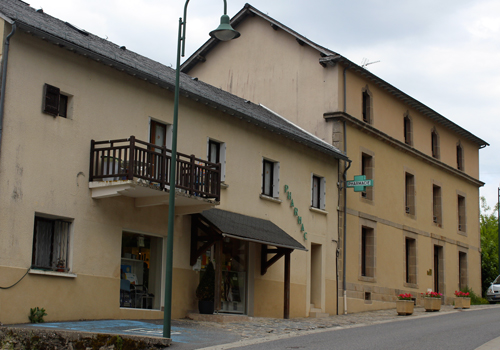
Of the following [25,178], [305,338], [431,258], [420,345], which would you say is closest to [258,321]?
[305,338]

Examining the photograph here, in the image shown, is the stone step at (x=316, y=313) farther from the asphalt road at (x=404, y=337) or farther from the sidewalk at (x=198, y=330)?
the asphalt road at (x=404, y=337)

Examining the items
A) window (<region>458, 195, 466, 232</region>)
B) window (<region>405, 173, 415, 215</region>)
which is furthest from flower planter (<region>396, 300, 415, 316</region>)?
window (<region>458, 195, 466, 232</region>)

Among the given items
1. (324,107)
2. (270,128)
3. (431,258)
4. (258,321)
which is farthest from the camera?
(431,258)

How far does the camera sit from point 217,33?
1454 centimetres

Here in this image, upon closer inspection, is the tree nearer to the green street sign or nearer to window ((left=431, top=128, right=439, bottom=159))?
window ((left=431, top=128, right=439, bottom=159))

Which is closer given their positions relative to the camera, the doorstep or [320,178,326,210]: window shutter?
the doorstep

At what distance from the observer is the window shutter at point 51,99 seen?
1563cm

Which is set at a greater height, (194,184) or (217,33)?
(217,33)

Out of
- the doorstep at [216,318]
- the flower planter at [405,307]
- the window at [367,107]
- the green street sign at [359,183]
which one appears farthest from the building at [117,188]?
the window at [367,107]

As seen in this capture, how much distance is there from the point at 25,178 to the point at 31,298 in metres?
2.69

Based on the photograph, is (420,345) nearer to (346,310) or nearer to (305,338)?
(305,338)

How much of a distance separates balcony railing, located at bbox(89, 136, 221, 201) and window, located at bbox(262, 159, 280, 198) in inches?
201

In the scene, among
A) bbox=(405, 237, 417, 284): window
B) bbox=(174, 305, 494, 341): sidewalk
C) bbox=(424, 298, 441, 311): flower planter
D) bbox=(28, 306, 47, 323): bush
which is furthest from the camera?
bbox=(405, 237, 417, 284): window

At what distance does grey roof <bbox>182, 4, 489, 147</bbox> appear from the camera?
1080 inches
